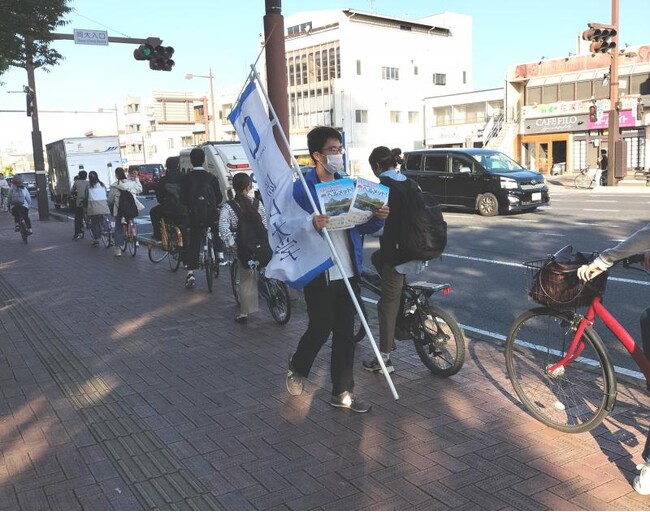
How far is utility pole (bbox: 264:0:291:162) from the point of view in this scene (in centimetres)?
702

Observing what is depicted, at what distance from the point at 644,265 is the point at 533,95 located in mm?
45456

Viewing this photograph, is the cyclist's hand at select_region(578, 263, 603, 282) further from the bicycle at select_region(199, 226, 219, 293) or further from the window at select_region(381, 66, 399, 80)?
the window at select_region(381, 66, 399, 80)

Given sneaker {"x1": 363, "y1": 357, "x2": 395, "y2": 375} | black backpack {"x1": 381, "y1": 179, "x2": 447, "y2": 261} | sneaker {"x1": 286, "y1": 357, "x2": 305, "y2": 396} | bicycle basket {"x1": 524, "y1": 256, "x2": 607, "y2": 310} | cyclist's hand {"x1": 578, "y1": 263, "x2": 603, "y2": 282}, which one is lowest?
sneaker {"x1": 363, "y1": 357, "x2": 395, "y2": 375}

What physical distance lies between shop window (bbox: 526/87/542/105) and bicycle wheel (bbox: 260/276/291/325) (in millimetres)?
42288

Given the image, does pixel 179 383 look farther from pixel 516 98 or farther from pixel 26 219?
pixel 516 98

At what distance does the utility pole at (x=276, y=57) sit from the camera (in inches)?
277

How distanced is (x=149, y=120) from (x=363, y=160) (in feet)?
157

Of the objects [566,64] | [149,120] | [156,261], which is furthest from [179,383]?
[149,120]

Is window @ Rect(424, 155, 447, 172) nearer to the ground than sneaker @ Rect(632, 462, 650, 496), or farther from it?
farther from it

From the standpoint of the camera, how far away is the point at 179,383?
506 cm

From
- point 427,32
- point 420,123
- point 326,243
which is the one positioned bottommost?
point 326,243

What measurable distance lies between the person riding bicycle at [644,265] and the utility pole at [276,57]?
4.11 m

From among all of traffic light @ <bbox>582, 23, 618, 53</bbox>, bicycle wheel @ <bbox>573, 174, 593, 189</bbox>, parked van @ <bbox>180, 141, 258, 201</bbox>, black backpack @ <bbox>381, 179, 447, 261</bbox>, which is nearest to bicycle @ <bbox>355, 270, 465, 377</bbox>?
black backpack @ <bbox>381, 179, 447, 261</bbox>

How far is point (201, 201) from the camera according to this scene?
888 cm
